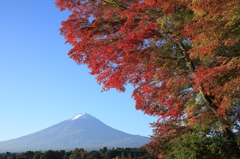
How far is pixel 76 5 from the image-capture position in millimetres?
9836

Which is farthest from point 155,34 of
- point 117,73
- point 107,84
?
point 107,84

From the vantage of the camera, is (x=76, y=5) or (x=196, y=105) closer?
(x=76, y=5)

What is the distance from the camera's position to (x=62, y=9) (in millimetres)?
10008

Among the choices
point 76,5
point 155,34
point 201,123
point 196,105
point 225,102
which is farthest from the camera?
point 196,105

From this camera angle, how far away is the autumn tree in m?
8.30

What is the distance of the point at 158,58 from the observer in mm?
9469

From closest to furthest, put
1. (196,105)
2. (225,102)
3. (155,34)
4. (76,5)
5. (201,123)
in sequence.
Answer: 1. (225,102)
2. (155,34)
3. (201,123)
4. (76,5)
5. (196,105)

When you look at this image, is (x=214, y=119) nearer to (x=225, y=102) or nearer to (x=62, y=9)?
(x=225, y=102)

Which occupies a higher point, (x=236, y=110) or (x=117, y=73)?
(x=117, y=73)

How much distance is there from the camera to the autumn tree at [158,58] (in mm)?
8305

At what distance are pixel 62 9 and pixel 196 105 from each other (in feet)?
22.8

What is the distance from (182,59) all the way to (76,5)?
4828 mm

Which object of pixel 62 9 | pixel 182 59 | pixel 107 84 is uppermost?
pixel 62 9

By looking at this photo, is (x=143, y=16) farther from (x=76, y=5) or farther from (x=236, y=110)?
(x=236, y=110)
